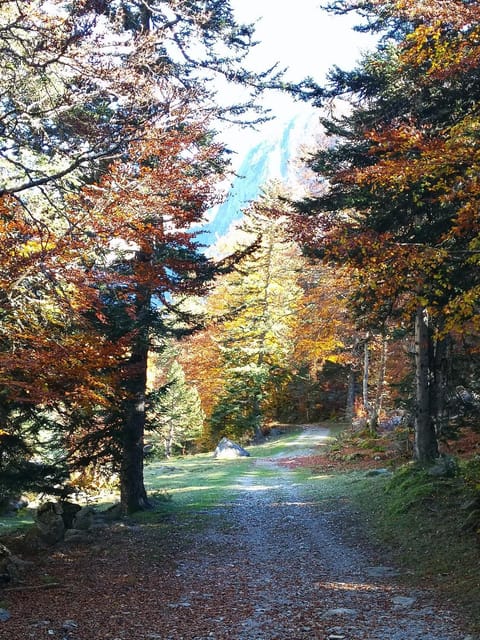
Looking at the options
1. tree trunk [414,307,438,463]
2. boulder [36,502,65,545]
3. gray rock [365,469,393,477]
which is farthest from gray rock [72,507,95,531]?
gray rock [365,469,393,477]

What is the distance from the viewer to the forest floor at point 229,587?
→ 235 inches

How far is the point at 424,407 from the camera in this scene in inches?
495

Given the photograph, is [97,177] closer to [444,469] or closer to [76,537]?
[76,537]

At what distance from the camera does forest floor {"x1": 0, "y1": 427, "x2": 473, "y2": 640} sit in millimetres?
5967

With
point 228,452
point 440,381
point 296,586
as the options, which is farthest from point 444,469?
point 228,452

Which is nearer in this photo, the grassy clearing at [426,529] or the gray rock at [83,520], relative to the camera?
the grassy clearing at [426,529]

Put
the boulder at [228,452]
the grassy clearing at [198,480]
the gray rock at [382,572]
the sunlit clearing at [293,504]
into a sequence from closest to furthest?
1. the gray rock at [382,572]
2. the sunlit clearing at [293,504]
3. the grassy clearing at [198,480]
4. the boulder at [228,452]

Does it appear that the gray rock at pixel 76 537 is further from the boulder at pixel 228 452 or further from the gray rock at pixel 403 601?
the boulder at pixel 228 452

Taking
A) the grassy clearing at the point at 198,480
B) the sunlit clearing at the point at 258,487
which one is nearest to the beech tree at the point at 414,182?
the sunlit clearing at the point at 258,487

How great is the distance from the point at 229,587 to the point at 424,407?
6818mm

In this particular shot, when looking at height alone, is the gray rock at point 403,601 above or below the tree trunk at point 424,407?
below

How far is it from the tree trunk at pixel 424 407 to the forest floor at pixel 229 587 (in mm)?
2210

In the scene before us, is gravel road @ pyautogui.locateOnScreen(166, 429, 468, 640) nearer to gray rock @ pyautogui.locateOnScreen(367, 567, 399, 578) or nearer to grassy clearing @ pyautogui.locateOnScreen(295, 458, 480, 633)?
gray rock @ pyautogui.locateOnScreen(367, 567, 399, 578)

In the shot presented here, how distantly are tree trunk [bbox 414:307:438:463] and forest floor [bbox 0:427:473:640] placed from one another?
2.21m
